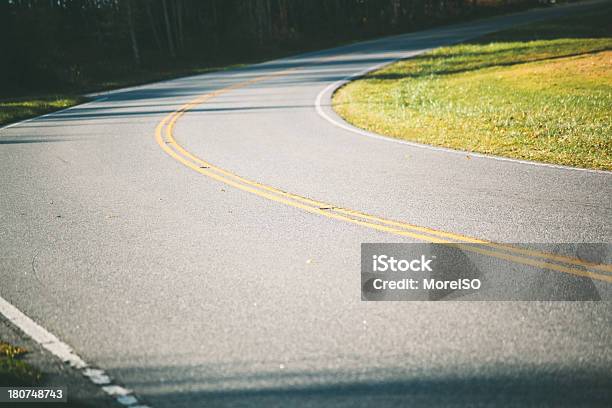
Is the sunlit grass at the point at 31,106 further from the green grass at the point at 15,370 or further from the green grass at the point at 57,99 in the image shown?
the green grass at the point at 15,370

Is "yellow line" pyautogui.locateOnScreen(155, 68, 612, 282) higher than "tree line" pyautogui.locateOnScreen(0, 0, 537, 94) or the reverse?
the reverse

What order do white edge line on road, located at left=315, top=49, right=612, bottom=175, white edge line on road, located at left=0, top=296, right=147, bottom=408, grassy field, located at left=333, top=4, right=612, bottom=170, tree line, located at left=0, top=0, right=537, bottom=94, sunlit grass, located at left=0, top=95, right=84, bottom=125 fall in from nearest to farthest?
white edge line on road, located at left=0, top=296, right=147, bottom=408 < white edge line on road, located at left=315, top=49, right=612, bottom=175 < grassy field, located at left=333, top=4, right=612, bottom=170 < sunlit grass, located at left=0, top=95, right=84, bottom=125 < tree line, located at left=0, top=0, right=537, bottom=94

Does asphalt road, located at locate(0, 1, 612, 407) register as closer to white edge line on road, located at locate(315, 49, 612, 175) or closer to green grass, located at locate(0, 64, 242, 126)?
white edge line on road, located at locate(315, 49, 612, 175)

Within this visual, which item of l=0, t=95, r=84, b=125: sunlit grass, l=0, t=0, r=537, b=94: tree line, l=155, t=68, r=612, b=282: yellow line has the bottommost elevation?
l=155, t=68, r=612, b=282: yellow line

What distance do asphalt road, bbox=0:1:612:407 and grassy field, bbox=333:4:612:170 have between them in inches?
54.7

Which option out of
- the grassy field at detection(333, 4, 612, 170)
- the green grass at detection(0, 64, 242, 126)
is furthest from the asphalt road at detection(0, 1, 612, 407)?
the green grass at detection(0, 64, 242, 126)

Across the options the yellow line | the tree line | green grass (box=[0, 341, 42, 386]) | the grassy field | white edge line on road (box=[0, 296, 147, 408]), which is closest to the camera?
white edge line on road (box=[0, 296, 147, 408])

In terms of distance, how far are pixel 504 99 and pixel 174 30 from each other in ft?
164

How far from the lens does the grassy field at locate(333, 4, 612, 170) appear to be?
34.6 feet

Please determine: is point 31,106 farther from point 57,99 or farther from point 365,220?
point 365,220

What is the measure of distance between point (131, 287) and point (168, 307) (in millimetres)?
594

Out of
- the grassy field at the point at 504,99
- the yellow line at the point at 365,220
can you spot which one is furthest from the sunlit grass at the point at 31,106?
the grassy field at the point at 504,99

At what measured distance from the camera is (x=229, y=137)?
41.1ft

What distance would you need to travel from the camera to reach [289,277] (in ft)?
16.6
